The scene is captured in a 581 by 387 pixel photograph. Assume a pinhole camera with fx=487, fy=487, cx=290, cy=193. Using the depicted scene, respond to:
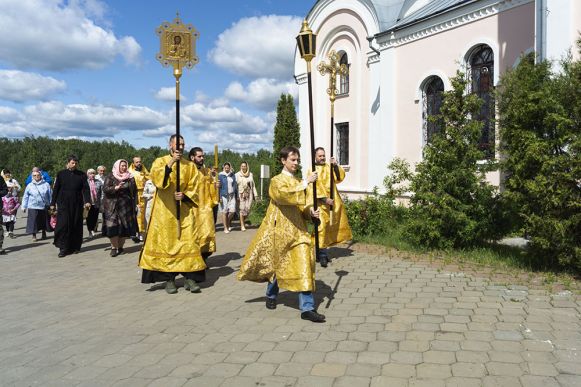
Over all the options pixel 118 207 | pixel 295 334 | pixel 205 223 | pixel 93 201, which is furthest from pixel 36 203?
pixel 295 334

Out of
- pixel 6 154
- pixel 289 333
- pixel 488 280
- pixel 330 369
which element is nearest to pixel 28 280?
pixel 289 333

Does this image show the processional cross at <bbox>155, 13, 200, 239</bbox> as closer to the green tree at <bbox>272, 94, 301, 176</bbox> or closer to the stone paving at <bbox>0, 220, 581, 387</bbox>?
the stone paving at <bbox>0, 220, 581, 387</bbox>

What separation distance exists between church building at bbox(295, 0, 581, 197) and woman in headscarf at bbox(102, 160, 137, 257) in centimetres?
668

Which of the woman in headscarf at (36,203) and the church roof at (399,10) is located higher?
the church roof at (399,10)

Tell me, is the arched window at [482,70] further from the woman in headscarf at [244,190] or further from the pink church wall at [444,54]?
the woman in headscarf at [244,190]

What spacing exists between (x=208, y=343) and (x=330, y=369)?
1.24m

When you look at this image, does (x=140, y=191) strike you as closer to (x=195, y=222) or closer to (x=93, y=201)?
(x=93, y=201)

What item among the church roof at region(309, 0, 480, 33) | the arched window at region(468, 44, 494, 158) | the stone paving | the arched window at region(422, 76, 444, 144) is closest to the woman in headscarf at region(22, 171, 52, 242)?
the stone paving


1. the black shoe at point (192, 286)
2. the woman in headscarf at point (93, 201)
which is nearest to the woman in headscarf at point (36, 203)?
the woman in headscarf at point (93, 201)

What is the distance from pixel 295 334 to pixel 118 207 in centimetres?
612

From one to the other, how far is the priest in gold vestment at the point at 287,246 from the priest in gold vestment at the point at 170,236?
114 centimetres

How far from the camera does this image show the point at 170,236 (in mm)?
6223

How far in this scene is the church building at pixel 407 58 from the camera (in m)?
10.7

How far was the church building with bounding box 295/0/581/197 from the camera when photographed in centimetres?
1071
